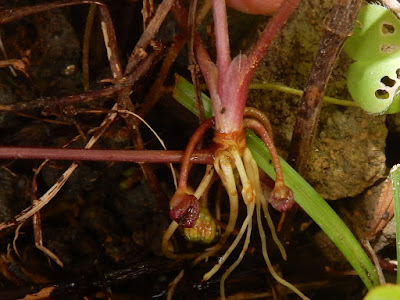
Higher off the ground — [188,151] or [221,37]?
[221,37]

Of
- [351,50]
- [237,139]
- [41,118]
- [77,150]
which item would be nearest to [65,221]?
[41,118]

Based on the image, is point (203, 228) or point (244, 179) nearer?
point (244, 179)

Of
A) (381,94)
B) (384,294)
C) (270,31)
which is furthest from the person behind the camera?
(381,94)

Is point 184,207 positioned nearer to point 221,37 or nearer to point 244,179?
point 244,179

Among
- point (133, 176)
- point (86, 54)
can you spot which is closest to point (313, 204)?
point (133, 176)

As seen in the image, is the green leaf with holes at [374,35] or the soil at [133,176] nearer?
the green leaf with holes at [374,35]

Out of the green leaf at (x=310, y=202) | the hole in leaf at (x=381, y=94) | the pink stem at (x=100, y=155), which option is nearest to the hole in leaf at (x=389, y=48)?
the hole in leaf at (x=381, y=94)

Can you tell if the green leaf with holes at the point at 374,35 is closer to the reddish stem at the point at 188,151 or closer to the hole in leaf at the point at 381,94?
the hole in leaf at the point at 381,94

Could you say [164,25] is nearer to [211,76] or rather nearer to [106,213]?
[211,76]
